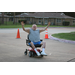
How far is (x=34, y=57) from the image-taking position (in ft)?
22.8

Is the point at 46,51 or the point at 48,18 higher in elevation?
the point at 48,18

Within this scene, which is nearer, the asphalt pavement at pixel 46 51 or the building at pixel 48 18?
the asphalt pavement at pixel 46 51

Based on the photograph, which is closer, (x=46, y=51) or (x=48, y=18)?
(x=46, y=51)

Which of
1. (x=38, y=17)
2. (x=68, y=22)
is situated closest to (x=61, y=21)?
(x=68, y=22)

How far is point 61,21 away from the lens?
5088 cm

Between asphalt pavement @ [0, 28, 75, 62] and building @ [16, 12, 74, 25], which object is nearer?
asphalt pavement @ [0, 28, 75, 62]

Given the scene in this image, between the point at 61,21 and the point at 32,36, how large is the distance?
1760 inches

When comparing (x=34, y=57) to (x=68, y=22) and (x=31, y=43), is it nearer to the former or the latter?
(x=31, y=43)

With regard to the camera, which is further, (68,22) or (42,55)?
(68,22)
